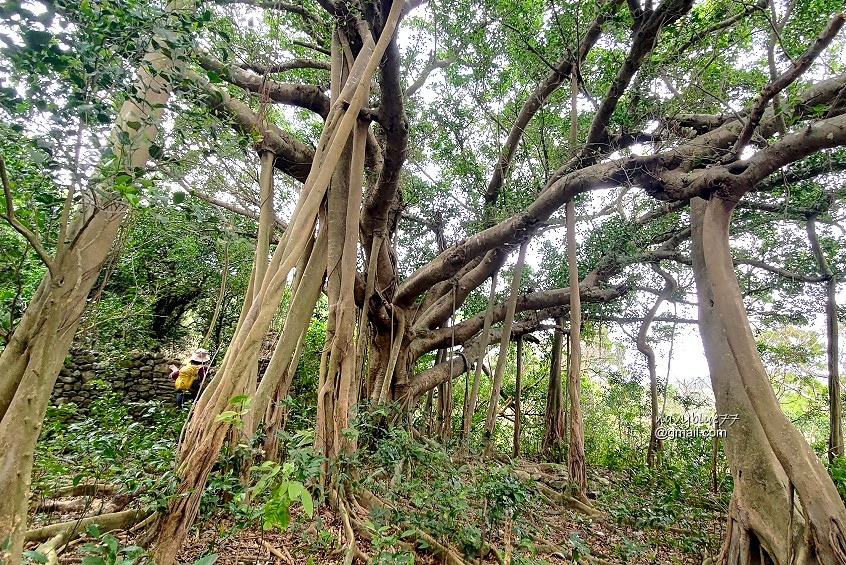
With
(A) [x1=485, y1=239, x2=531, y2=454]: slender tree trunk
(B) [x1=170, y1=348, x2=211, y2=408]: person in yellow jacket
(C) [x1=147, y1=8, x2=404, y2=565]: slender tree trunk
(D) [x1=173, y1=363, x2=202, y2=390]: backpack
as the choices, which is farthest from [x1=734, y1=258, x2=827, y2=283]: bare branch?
(D) [x1=173, y1=363, x2=202, y2=390]: backpack

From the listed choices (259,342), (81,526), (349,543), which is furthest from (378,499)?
(81,526)

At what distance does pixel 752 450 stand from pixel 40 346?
356 centimetres

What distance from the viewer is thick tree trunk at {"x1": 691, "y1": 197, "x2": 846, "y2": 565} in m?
1.94

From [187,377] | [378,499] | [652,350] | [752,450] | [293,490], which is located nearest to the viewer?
[293,490]

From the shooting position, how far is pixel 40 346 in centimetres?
148

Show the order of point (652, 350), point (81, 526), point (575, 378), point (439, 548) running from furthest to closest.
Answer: point (652, 350) → point (575, 378) → point (439, 548) → point (81, 526)

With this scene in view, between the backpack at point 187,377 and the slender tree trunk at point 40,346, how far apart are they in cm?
366

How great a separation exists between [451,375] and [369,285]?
2.04 meters

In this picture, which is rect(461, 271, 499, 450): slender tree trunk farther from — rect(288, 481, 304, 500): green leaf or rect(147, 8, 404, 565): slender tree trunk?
rect(288, 481, 304, 500): green leaf

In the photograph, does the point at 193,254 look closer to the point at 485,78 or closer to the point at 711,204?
the point at 485,78

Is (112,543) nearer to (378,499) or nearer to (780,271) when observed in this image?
(378,499)

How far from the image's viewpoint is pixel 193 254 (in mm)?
5348

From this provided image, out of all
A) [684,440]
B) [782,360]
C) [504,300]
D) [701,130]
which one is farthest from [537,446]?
[701,130]

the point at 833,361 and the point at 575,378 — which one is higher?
the point at 833,361
